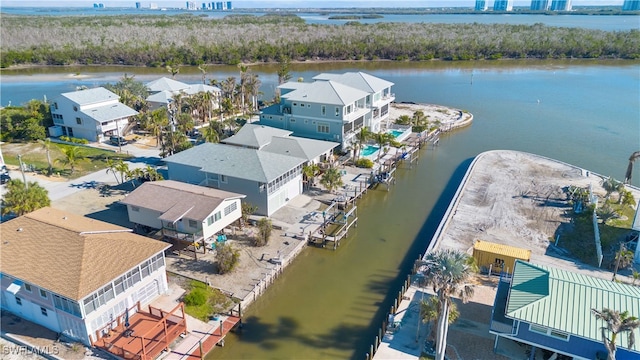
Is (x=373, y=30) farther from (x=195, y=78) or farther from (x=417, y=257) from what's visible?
(x=417, y=257)

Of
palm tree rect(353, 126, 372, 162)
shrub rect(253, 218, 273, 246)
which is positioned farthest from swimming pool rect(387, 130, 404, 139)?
shrub rect(253, 218, 273, 246)

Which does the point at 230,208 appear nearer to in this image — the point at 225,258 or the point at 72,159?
the point at 225,258

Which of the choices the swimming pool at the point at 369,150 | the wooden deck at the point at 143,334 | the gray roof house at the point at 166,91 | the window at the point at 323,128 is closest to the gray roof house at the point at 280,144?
the window at the point at 323,128

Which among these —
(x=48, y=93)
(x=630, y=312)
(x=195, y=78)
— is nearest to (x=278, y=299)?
(x=630, y=312)

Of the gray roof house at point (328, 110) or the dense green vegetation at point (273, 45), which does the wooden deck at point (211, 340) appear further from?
the dense green vegetation at point (273, 45)

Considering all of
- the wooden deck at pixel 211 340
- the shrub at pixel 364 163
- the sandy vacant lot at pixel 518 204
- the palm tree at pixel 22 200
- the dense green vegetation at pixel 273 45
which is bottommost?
the wooden deck at pixel 211 340

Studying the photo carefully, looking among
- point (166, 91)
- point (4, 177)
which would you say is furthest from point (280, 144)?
point (166, 91)
